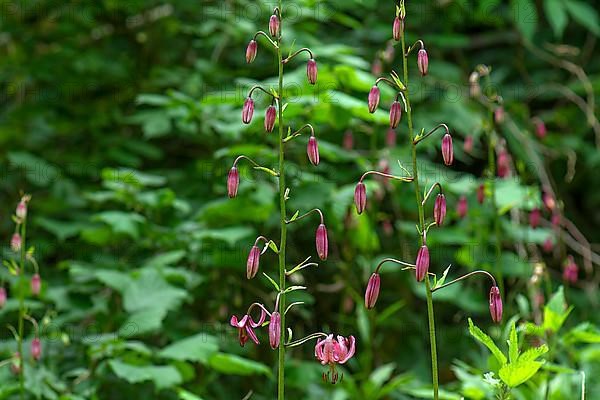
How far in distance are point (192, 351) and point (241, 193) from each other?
0.77 m

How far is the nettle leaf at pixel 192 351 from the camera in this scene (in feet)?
8.93

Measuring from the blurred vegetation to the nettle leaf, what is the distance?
12 mm

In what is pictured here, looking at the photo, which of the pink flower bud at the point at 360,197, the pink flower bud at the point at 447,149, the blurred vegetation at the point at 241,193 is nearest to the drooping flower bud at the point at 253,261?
the pink flower bud at the point at 360,197

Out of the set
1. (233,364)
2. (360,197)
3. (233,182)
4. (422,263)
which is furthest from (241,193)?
(422,263)

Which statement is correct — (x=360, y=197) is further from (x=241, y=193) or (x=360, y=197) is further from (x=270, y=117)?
(x=241, y=193)

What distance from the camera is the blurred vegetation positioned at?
3008mm

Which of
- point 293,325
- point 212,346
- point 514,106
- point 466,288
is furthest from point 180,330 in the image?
point 514,106

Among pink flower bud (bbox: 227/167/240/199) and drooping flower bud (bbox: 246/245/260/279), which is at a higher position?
pink flower bud (bbox: 227/167/240/199)

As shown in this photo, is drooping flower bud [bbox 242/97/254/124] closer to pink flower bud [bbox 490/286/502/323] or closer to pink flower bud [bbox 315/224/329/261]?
pink flower bud [bbox 315/224/329/261]

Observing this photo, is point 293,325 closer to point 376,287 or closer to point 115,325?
point 115,325

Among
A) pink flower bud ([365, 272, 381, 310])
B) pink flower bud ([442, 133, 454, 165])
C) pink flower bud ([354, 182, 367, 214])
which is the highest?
pink flower bud ([442, 133, 454, 165])

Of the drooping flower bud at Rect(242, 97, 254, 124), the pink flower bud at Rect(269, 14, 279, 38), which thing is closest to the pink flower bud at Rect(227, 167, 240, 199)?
the drooping flower bud at Rect(242, 97, 254, 124)

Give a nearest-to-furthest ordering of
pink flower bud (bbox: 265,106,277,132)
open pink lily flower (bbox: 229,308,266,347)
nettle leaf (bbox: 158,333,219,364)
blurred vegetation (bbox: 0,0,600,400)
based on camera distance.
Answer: open pink lily flower (bbox: 229,308,266,347) → pink flower bud (bbox: 265,106,277,132) → nettle leaf (bbox: 158,333,219,364) → blurred vegetation (bbox: 0,0,600,400)

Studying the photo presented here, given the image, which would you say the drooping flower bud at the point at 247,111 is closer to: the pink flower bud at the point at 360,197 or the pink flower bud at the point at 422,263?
the pink flower bud at the point at 360,197
